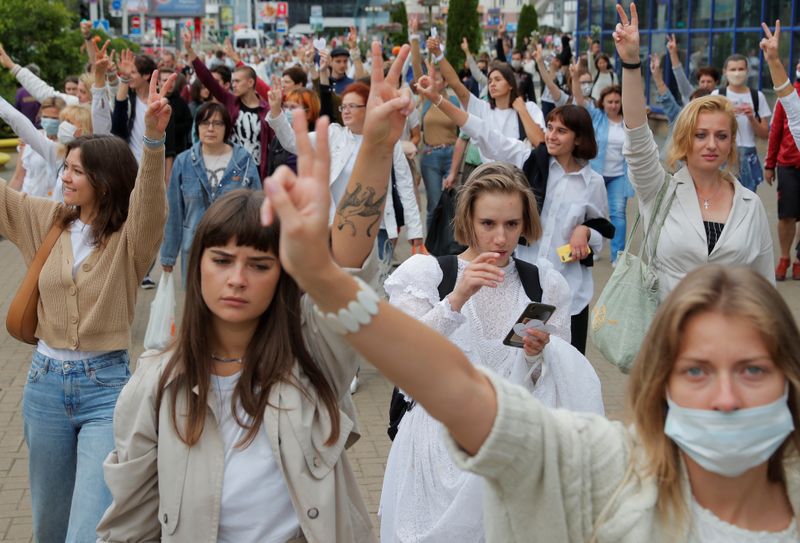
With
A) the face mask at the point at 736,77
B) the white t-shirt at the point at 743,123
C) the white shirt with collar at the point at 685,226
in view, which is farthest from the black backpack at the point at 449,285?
the white t-shirt at the point at 743,123

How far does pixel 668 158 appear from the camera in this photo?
479 centimetres

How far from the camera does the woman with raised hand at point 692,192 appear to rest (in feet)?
14.9

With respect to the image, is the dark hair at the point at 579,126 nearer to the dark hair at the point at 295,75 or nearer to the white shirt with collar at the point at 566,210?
the white shirt with collar at the point at 566,210

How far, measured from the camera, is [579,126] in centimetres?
580

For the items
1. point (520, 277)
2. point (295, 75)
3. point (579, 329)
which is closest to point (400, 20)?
point (295, 75)

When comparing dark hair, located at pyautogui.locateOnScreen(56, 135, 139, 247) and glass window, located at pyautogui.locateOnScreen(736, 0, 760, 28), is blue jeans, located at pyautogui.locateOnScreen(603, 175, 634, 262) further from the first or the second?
glass window, located at pyautogui.locateOnScreen(736, 0, 760, 28)

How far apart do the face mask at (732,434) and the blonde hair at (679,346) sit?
6 centimetres

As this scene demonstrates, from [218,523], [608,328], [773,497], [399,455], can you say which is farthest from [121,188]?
[773,497]

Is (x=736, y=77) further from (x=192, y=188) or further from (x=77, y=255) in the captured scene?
(x=77, y=255)

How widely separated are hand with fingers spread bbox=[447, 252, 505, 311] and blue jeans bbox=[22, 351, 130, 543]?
1.23 meters

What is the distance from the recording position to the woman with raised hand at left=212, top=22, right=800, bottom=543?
1791 millimetres

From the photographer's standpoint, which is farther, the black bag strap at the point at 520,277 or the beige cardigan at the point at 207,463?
the black bag strap at the point at 520,277

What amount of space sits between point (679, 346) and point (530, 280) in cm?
205

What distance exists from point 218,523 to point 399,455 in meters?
1.26
